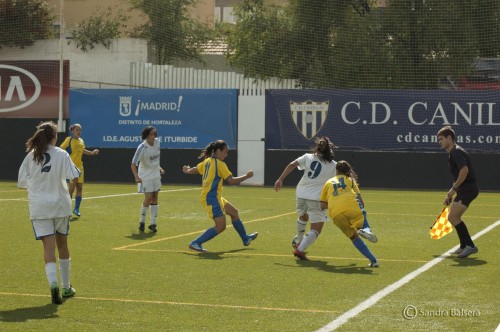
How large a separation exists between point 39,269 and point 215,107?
2227cm

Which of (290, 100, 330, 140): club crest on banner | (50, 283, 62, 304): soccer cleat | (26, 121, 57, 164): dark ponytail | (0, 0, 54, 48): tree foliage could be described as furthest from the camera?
(0, 0, 54, 48): tree foliage

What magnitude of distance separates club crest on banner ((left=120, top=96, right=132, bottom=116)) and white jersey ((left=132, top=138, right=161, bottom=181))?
57.0 ft

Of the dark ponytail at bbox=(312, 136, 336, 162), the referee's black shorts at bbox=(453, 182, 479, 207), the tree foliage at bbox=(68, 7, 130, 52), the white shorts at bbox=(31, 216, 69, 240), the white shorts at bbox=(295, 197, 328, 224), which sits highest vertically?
the tree foliage at bbox=(68, 7, 130, 52)

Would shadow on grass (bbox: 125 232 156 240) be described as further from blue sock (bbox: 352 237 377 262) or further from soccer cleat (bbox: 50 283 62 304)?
soccer cleat (bbox: 50 283 62 304)

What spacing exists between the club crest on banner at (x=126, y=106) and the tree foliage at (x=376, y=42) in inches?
319

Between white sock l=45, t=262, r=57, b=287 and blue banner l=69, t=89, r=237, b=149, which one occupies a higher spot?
white sock l=45, t=262, r=57, b=287

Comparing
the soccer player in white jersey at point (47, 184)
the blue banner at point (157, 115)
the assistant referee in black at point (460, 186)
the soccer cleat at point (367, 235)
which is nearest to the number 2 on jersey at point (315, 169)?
the soccer cleat at point (367, 235)

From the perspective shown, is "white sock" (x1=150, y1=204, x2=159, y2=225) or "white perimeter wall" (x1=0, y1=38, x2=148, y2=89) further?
"white perimeter wall" (x1=0, y1=38, x2=148, y2=89)

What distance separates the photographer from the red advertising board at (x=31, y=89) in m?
36.7

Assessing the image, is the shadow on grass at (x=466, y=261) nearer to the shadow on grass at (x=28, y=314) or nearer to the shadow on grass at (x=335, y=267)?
the shadow on grass at (x=335, y=267)

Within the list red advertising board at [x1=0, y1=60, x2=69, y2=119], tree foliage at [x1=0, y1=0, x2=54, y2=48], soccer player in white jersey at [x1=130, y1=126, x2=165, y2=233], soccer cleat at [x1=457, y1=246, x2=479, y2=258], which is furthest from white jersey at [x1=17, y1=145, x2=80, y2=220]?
tree foliage at [x1=0, y1=0, x2=54, y2=48]

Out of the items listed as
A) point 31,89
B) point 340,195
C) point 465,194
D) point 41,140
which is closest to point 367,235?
point 340,195

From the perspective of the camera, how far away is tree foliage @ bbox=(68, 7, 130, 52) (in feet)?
149

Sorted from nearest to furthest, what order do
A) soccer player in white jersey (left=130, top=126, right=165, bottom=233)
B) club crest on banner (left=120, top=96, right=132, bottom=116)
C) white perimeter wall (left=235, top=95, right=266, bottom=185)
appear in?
soccer player in white jersey (left=130, top=126, right=165, bottom=233)
white perimeter wall (left=235, top=95, right=266, bottom=185)
club crest on banner (left=120, top=96, right=132, bottom=116)
